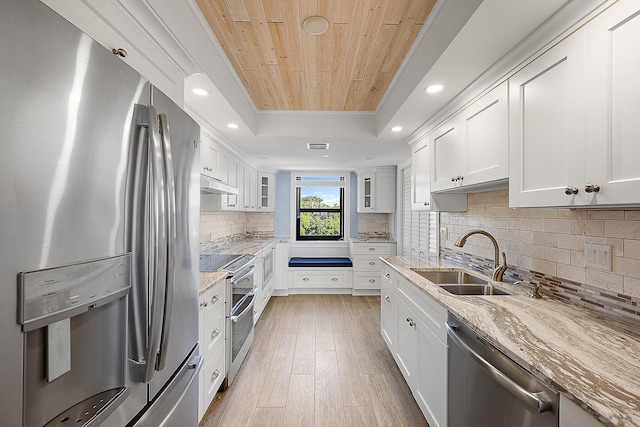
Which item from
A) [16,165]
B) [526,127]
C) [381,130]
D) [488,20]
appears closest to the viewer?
[16,165]

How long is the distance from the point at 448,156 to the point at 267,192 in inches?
143

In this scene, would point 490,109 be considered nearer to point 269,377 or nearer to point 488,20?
point 488,20

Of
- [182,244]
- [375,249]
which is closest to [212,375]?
[182,244]

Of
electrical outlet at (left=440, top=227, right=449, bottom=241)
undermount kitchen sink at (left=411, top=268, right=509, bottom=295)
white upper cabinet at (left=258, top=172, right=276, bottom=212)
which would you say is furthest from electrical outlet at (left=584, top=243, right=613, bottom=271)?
white upper cabinet at (left=258, top=172, right=276, bottom=212)

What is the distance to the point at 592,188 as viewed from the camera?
1090 millimetres

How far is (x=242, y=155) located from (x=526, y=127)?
337 cm

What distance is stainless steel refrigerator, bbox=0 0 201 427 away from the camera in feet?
1.84

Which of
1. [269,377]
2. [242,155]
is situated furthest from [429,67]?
[242,155]

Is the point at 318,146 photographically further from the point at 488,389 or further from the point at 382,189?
the point at 488,389

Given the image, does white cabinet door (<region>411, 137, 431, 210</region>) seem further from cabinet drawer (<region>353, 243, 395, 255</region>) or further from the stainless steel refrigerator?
the stainless steel refrigerator

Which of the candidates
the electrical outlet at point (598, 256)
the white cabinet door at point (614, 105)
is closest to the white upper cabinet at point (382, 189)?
the electrical outlet at point (598, 256)

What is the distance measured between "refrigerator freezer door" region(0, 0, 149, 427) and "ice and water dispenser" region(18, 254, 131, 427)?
0.9 inches

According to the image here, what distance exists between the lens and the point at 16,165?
56 centimetres

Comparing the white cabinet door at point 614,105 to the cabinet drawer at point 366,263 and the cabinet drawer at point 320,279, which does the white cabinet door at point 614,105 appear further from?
the cabinet drawer at point 320,279
